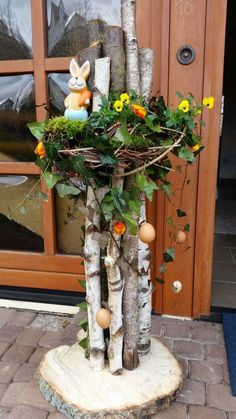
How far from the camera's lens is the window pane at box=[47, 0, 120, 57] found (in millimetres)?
2041

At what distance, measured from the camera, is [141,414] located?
1.40m

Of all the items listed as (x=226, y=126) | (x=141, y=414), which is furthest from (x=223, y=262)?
(x=226, y=126)

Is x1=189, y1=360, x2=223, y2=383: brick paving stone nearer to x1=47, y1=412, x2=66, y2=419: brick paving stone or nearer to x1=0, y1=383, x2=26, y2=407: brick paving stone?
x1=47, y1=412, x2=66, y2=419: brick paving stone

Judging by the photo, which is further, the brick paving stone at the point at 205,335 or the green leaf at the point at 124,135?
the brick paving stone at the point at 205,335

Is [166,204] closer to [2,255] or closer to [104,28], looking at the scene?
[104,28]

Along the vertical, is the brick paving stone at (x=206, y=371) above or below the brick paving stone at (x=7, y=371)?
above

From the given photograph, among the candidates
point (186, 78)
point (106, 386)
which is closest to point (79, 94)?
point (186, 78)

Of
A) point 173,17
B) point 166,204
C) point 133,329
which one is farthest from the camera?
point 166,204

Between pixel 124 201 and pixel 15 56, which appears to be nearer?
pixel 124 201

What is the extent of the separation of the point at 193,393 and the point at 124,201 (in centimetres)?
92

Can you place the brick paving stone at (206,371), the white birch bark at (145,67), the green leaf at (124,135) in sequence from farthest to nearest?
the brick paving stone at (206,371)
the white birch bark at (145,67)
the green leaf at (124,135)

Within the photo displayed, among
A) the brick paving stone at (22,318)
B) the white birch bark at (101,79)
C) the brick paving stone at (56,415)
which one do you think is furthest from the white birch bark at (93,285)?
the brick paving stone at (22,318)

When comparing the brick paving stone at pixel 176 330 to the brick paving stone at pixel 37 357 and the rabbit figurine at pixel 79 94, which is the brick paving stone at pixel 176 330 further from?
the rabbit figurine at pixel 79 94

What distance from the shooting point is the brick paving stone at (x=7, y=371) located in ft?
5.52
